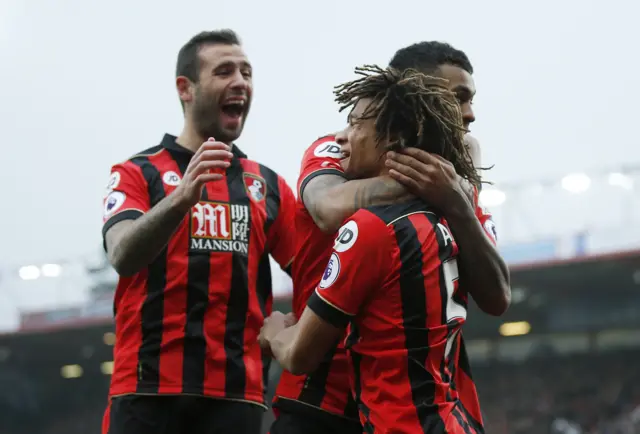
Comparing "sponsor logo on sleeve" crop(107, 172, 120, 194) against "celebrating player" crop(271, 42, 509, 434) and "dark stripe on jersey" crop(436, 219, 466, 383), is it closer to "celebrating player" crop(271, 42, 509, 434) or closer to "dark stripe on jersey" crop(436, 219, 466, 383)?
"celebrating player" crop(271, 42, 509, 434)

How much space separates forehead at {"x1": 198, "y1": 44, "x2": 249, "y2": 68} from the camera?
4.36 m

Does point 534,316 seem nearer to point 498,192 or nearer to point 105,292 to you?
point 498,192

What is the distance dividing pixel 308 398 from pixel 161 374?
75 cm

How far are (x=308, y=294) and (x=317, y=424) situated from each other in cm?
49

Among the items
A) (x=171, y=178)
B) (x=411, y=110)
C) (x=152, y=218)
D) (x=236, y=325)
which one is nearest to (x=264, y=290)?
(x=236, y=325)

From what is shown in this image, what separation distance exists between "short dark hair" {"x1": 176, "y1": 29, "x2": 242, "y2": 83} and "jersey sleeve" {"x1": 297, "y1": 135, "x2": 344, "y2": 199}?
1125 mm

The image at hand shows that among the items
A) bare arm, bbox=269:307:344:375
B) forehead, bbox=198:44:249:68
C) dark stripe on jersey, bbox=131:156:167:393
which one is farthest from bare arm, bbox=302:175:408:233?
forehead, bbox=198:44:249:68

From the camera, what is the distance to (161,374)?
395 centimetres

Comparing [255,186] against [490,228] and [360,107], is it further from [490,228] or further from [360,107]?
[360,107]

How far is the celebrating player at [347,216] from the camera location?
3051 millimetres

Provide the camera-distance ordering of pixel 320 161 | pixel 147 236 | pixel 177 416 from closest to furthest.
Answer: pixel 320 161
pixel 147 236
pixel 177 416

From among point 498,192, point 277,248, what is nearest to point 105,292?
point 498,192

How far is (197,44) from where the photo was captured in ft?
14.6

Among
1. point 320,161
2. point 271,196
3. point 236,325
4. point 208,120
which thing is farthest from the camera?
point 271,196
